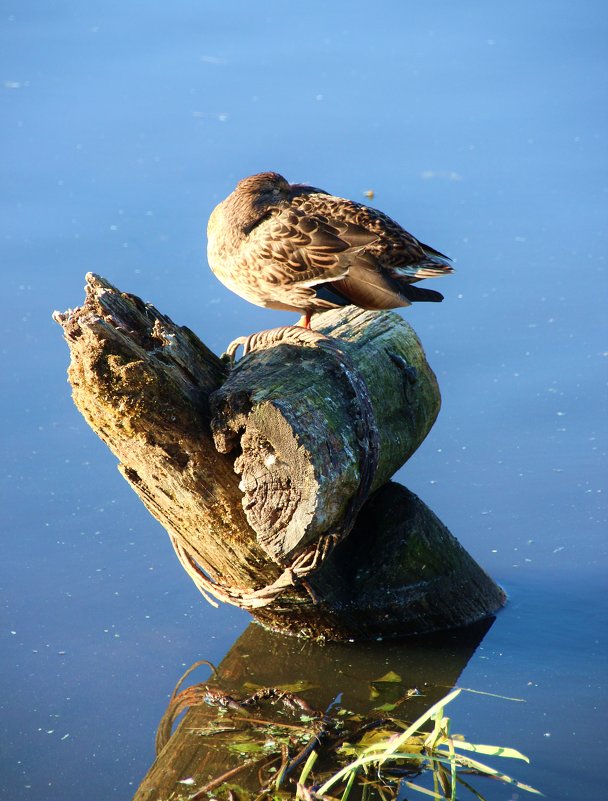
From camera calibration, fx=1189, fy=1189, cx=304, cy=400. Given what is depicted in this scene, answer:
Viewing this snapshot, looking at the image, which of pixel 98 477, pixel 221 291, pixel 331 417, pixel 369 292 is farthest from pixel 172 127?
pixel 331 417

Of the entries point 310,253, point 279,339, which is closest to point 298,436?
point 279,339

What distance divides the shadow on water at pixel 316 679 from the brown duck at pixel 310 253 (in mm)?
1159

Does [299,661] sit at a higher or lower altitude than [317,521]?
lower

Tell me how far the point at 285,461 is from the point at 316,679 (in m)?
0.95

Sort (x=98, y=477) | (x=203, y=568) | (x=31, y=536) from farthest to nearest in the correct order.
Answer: (x=98, y=477) → (x=31, y=536) → (x=203, y=568)

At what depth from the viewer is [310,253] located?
4.04m

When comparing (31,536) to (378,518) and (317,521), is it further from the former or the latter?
(317,521)

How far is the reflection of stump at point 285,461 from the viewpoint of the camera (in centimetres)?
341

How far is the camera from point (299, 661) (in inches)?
161

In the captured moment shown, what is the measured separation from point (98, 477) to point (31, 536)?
0.48 m

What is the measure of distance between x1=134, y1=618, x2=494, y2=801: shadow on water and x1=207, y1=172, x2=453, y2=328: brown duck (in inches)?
45.6

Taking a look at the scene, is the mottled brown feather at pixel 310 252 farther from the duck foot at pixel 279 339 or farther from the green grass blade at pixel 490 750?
the green grass blade at pixel 490 750

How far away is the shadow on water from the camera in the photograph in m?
3.55

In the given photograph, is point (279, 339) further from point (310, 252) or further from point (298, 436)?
point (298, 436)
